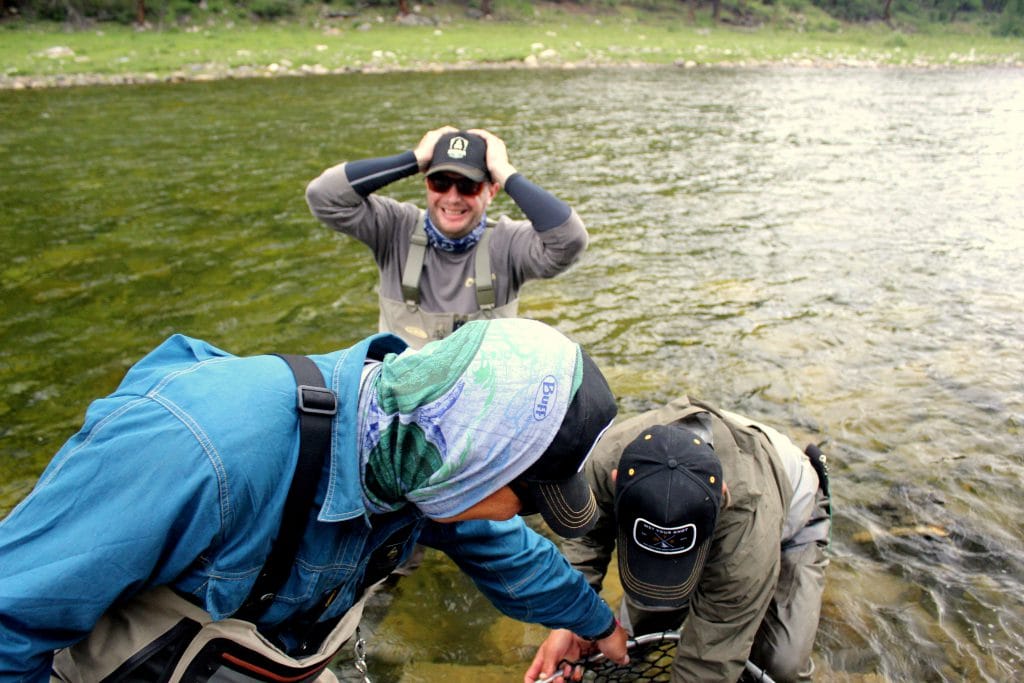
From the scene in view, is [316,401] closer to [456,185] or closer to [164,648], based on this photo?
[164,648]

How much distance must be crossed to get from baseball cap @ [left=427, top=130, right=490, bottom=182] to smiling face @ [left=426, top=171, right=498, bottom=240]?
39 mm

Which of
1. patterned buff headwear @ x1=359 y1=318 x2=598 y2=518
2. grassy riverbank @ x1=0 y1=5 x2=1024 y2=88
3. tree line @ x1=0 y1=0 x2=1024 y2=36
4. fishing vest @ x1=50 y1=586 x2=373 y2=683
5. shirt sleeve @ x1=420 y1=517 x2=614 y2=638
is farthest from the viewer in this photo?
tree line @ x1=0 y1=0 x2=1024 y2=36

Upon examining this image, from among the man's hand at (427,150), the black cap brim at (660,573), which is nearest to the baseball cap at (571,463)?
the black cap brim at (660,573)

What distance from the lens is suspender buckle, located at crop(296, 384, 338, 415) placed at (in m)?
1.50

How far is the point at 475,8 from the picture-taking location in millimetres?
43688

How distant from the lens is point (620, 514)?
2516 mm

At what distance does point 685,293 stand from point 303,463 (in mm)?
6654

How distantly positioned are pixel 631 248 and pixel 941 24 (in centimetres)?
6608

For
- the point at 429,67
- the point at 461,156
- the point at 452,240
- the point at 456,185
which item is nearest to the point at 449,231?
the point at 452,240

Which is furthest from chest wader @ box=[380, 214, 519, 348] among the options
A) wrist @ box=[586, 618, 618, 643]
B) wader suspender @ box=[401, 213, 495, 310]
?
wrist @ box=[586, 618, 618, 643]

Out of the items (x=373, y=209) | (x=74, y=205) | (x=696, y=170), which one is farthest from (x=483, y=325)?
(x=696, y=170)

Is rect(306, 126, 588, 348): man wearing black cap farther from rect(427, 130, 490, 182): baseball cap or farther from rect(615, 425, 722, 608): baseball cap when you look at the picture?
rect(615, 425, 722, 608): baseball cap

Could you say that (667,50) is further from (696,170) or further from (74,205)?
(74,205)

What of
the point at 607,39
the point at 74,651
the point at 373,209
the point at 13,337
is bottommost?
the point at 13,337
